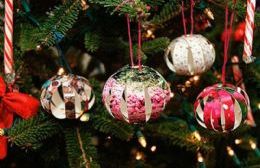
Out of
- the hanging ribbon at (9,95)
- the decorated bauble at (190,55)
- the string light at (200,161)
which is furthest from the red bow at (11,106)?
the string light at (200,161)

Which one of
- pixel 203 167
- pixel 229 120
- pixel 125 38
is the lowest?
pixel 203 167

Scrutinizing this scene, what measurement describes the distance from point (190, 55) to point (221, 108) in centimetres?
11

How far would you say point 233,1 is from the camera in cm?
76

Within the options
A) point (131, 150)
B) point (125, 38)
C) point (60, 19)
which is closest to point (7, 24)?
point (60, 19)

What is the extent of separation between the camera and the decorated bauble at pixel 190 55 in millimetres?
693

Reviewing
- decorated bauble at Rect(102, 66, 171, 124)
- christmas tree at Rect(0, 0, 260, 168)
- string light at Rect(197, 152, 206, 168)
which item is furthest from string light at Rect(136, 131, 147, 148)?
decorated bauble at Rect(102, 66, 171, 124)

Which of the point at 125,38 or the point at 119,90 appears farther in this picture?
the point at 125,38

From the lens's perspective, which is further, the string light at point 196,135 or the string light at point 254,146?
the string light at point 254,146

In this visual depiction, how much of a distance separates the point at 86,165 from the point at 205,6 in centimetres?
36

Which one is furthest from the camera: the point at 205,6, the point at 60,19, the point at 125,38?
the point at 125,38

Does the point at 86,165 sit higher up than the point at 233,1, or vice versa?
the point at 233,1

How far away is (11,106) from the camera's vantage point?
67cm

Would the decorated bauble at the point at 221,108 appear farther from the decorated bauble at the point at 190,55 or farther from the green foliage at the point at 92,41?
the green foliage at the point at 92,41

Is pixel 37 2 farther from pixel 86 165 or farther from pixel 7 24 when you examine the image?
pixel 86 165
